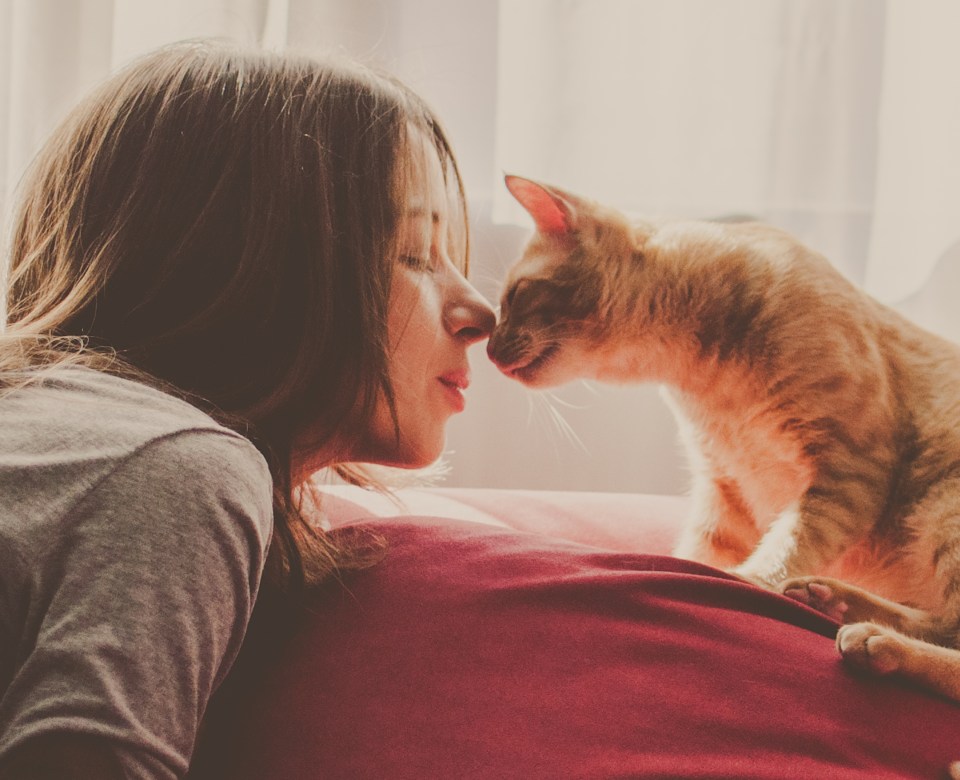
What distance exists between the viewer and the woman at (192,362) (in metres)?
0.54

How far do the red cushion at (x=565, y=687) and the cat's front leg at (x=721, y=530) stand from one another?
20.3 inches

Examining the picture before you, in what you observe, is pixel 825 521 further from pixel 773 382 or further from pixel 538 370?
pixel 538 370

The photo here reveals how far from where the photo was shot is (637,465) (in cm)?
197

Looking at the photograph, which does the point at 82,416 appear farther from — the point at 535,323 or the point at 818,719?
the point at 535,323

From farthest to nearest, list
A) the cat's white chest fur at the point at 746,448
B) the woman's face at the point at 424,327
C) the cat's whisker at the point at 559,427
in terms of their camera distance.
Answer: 1. the cat's whisker at the point at 559,427
2. the cat's white chest fur at the point at 746,448
3. the woman's face at the point at 424,327

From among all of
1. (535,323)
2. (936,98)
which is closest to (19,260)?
(535,323)

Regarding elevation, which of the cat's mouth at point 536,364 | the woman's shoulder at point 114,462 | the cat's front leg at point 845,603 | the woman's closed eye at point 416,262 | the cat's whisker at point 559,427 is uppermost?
the woman's closed eye at point 416,262

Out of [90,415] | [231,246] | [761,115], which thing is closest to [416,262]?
[231,246]

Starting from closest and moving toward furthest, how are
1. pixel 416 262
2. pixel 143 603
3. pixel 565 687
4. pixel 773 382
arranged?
pixel 143 603 < pixel 565 687 < pixel 416 262 < pixel 773 382

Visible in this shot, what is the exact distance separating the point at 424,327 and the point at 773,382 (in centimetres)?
46

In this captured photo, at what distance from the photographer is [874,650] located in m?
0.71

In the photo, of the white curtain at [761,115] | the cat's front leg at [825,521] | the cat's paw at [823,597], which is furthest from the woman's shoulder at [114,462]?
the white curtain at [761,115]

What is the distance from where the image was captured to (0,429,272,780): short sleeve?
0.52 meters

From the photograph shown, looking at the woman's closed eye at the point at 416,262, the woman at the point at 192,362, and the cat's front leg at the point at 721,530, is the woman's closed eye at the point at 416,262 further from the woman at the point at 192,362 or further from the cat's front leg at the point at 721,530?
the cat's front leg at the point at 721,530
